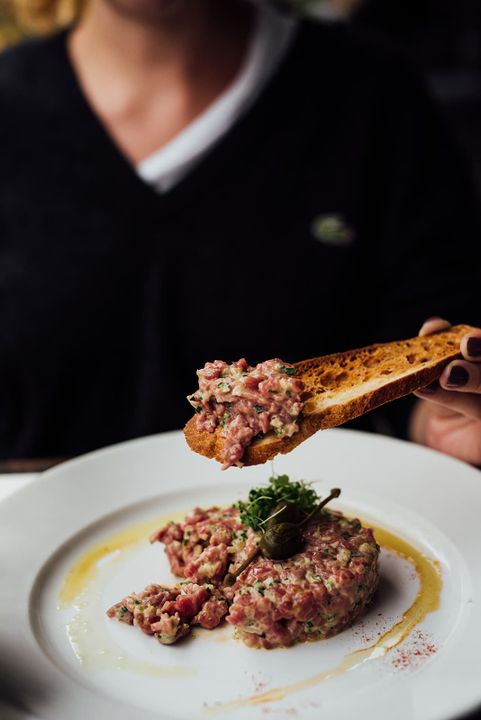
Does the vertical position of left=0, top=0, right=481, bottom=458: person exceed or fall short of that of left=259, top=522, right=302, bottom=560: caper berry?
it exceeds it

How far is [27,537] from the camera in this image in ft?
5.66

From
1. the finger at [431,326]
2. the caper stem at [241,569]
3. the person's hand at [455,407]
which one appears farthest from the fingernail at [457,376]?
the caper stem at [241,569]

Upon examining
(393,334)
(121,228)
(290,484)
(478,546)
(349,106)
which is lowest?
(478,546)

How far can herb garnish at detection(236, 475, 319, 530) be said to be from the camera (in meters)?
1.56

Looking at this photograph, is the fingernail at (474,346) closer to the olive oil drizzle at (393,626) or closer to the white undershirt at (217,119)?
the olive oil drizzle at (393,626)

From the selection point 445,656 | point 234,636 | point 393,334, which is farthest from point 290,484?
point 393,334

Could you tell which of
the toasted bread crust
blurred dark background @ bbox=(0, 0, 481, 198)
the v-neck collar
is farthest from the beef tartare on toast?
blurred dark background @ bbox=(0, 0, 481, 198)

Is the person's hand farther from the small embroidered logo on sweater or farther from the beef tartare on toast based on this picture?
the small embroidered logo on sweater

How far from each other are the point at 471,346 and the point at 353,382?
0.24 meters

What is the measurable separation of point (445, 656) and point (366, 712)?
194 millimetres

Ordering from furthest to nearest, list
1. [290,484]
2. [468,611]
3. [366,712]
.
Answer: [290,484] < [468,611] < [366,712]

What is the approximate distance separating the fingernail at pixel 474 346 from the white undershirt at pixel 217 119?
4.52 feet

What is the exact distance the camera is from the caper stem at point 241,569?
149 centimetres

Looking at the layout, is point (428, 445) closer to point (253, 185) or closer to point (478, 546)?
point (478, 546)
